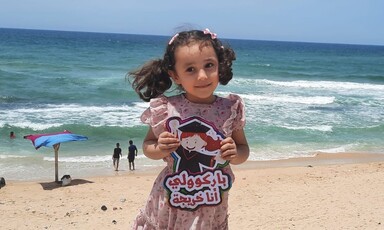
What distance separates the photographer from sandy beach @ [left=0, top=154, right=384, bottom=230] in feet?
25.4

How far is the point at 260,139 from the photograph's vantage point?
18.0 m

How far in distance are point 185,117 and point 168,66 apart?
275 millimetres

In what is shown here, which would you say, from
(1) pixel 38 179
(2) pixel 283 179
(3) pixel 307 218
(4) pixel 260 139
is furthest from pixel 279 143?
(3) pixel 307 218

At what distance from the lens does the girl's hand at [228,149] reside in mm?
2359

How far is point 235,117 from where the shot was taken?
2520 mm

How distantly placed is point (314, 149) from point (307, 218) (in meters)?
9.53

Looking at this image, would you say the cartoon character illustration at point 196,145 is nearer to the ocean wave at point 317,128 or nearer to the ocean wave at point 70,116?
the ocean wave at point 70,116

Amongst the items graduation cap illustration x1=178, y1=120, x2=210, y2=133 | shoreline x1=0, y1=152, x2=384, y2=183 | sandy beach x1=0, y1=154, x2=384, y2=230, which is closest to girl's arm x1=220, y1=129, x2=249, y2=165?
graduation cap illustration x1=178, y1=120, x2=210, y2=133

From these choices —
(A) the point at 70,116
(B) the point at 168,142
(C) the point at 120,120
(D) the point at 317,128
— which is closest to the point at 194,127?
(B) the point at 168,142

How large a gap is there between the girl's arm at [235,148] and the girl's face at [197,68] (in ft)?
0.83

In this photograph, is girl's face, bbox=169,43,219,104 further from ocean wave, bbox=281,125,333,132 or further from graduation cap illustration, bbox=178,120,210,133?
ocean wave, bbox=281,125,333,132

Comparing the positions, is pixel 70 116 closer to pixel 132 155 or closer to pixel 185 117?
pixel 132 155

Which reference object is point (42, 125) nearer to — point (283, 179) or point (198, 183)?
point (283, 179)

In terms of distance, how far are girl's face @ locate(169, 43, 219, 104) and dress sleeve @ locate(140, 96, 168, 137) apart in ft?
0.49
